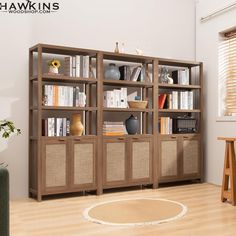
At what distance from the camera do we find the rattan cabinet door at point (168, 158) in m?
5.11

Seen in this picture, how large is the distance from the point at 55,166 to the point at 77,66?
4.22 feet

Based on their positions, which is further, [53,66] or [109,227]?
[53,66]

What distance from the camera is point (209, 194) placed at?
4633mm

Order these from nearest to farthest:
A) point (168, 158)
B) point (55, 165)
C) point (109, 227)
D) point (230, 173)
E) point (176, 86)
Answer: point (109, 227) → point (230, 173) → point (55, 165) → point (168, 158) → point (176, 86)

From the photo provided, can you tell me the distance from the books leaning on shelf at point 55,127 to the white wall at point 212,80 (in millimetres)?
2262

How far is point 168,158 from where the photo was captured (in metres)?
5.16

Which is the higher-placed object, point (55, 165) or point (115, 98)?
point (115, 98)

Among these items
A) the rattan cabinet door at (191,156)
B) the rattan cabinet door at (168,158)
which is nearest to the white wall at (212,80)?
the rattan cabinet door at (191,156)

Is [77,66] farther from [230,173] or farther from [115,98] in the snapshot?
[230,173]

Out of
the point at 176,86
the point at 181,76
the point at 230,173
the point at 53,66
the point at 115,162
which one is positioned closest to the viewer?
the point at 230,173

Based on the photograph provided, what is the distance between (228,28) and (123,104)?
189 centimetres

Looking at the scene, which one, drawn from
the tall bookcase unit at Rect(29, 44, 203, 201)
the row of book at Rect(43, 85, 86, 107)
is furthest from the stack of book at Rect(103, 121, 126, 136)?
the row of book at Rect(43, 85, 86, 107)

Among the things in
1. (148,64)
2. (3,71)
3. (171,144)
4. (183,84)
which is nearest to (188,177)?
(171,144)

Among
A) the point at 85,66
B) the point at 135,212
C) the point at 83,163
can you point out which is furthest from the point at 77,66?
the point at 135,212
